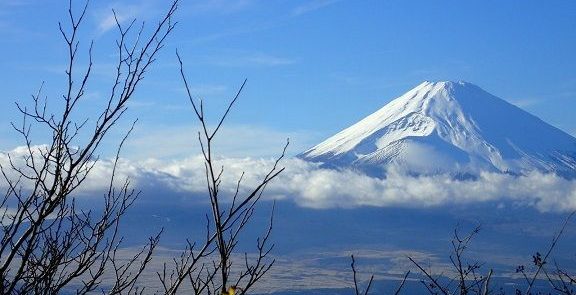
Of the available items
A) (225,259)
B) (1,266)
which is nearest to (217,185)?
(225,259)

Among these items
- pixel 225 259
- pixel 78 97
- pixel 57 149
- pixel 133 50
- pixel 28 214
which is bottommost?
pixel 225 259

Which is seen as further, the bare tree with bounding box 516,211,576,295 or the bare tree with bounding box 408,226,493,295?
the bare tree with bounding box 408,226,493,295

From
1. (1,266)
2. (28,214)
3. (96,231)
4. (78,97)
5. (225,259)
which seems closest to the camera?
(225,259)

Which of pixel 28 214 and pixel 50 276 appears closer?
pixel 28 214

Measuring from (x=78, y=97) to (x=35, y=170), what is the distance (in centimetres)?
51

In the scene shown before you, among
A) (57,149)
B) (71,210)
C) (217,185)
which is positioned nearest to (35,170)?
(57,149)

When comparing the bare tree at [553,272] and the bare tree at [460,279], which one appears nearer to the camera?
the bare tree at [553,272]

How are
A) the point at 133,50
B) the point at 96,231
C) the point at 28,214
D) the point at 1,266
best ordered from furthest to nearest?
the point at 96,231, the point at 133,50, the point at 28,214, the point at 1,266

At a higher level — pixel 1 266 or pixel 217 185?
pixel 217 185

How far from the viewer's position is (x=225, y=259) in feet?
12.0

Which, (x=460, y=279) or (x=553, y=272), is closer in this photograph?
(x=460, y=279)

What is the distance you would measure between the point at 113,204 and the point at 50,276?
0.87 metres

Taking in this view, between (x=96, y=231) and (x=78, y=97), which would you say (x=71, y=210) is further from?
(x=78, y=97)

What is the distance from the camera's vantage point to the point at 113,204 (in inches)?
238
